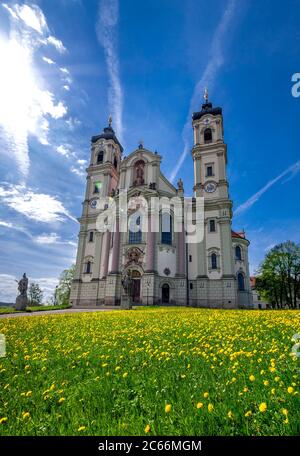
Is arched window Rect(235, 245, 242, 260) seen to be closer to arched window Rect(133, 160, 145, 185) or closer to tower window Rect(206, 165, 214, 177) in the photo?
tower window Rect(206, 165, 214, 177)

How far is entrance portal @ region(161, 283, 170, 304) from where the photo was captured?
3244 cm

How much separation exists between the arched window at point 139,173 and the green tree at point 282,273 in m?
28.2

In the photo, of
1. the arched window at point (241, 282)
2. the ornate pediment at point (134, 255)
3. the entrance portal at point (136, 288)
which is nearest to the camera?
the entrance portal at point (136, 288)

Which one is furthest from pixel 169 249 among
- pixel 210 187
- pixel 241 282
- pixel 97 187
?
pixel 97 187

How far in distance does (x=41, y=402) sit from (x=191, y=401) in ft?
5.53

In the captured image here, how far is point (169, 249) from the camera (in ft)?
112

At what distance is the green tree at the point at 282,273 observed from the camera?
141ft

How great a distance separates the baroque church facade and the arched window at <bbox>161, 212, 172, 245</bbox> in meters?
0.15

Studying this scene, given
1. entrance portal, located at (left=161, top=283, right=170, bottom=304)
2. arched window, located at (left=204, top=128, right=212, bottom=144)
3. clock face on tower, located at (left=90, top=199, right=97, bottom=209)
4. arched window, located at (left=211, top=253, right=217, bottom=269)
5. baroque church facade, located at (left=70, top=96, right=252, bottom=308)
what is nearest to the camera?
entrance portal, located at (left=161, top=283, right=170, bottom=304)

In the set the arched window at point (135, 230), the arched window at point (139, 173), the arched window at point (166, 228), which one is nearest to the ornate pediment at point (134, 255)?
the arched window at point (135, 230)

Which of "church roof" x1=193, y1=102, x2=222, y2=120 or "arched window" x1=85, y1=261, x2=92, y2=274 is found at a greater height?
"church roof" x1=193, y1=102, x2=222, y2=120

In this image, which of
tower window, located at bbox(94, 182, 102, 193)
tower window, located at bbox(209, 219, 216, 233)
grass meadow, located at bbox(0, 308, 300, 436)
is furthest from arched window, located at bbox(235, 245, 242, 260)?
grass meadow, located at bbox(0, 308, 300, 436)

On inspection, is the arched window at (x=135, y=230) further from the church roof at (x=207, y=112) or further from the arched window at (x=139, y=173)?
the church roof at (x=207, y=112)

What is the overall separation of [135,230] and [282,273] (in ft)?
94.4
